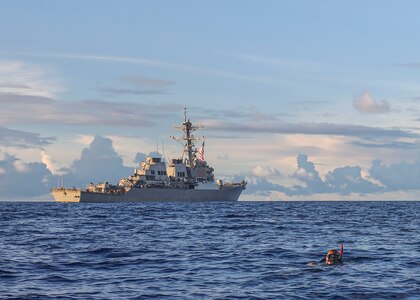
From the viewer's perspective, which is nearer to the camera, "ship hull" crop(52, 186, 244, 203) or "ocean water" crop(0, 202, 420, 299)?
"ocean water" crop(0, 202, 420, 299)

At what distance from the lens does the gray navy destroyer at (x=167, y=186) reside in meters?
149

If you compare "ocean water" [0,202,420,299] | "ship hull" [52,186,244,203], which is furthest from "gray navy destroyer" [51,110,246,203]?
"ocean water" [0,202,420,299]

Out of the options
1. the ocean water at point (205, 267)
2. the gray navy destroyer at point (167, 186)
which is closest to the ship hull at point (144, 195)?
the gray navy destroyer at point (167, 186)

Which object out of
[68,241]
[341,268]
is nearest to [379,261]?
[341,268]

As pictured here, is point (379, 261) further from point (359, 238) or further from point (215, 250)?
point (359, 238)

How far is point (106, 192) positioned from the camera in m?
149

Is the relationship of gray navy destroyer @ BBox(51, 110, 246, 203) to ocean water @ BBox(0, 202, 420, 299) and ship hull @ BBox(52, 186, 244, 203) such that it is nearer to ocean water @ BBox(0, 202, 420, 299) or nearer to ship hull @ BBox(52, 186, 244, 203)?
ship hull @ BBox(52, 186, 244, 203)

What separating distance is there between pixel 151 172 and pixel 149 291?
13279 centimetres

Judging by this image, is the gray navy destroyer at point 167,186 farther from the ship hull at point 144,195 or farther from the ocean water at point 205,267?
the ocean water at point 205,267

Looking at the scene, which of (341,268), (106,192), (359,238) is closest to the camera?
(341,268)

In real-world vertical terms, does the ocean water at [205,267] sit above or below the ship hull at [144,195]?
below

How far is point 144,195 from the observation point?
494 feet

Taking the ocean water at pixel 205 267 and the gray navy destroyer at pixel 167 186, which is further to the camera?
the gray navy destroyer at pixel 167 186

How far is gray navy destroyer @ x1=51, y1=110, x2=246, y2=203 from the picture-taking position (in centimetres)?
14900
